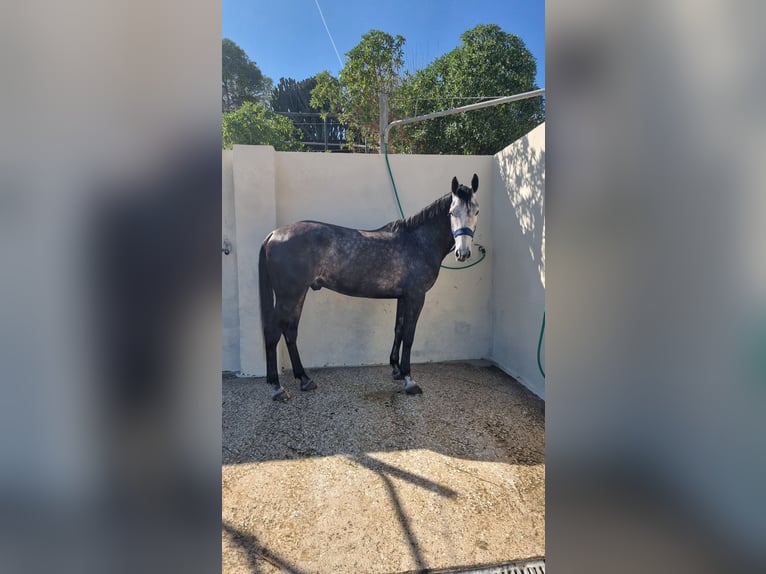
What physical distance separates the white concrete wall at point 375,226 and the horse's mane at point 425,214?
1.42ft

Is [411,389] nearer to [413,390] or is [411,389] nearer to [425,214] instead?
[413,390]

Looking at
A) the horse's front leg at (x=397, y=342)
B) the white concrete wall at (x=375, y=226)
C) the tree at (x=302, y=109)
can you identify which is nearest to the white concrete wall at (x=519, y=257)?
the white concrete wall at (x=375, y=226)

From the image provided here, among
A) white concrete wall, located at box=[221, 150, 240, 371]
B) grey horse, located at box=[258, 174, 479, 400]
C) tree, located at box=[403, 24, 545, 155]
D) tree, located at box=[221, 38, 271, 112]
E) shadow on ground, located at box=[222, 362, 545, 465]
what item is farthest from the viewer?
tree, located at box=[221, 38, 271, 112]

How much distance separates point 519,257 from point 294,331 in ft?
6.51

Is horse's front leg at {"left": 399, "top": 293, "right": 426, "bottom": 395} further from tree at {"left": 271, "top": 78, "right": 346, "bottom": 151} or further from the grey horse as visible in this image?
tree at {"left": 271, "top": 78, "right": 346, "bottom": 151}

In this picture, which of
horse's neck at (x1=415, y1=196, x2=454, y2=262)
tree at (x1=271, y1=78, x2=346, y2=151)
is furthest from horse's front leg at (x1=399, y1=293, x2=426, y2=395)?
tree at (x1=271, y1=78, x2=346, y2=151)

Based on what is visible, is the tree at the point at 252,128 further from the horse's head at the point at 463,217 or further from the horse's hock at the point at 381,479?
the horse's hock at the point at 381,479

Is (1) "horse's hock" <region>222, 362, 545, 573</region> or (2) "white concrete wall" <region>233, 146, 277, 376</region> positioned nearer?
(1) "horse's hock" <region>222, 362, 545, 573</region>

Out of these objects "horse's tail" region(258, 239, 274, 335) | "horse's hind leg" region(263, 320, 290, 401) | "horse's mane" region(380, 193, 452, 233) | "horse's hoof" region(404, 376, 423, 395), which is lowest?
"horse's hoof" region(404, 376, 423, 395)

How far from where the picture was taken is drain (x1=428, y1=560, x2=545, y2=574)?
111cm

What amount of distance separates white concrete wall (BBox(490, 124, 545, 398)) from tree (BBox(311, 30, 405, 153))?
476cm
